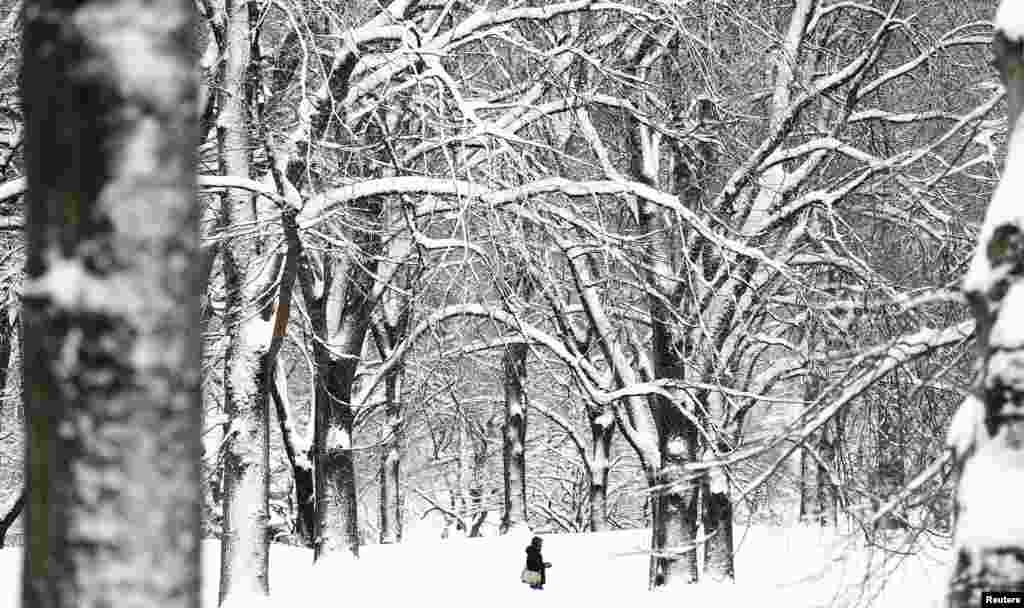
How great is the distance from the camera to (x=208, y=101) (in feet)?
46.7

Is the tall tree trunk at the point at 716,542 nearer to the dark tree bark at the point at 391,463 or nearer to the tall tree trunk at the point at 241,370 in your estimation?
the tall tree trunk at the point at 241,370

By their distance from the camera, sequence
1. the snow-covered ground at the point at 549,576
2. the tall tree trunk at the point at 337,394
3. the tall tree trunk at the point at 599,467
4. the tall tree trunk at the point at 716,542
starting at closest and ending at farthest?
the snow-covered ground at the point at 549,576 < the tall tree trunk at the point at 716,542 < the tall tree trunk at the point at 337,394 < the tall tree trunk at the point at 599,467

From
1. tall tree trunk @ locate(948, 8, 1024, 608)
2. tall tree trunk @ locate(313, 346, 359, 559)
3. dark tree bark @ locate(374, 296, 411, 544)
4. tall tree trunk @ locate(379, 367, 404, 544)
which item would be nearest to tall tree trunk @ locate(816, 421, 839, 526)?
tall tree trunk @ locate(948, 8, 1024, 608)

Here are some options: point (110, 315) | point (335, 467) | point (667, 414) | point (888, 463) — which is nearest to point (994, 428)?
point (888, 463)

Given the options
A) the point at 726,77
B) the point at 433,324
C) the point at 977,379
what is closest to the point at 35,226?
the point at 977,379

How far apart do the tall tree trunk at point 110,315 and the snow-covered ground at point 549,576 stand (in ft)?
27.5

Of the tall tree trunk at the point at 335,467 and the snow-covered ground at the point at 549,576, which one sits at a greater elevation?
the tall tree trunk at the point at 335,467

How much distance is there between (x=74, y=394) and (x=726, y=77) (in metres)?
13.5

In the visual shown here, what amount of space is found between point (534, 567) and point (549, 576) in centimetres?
288

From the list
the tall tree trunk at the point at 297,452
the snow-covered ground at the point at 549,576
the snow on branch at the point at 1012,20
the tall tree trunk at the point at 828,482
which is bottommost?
the snow-covered ground at the point at 549,576

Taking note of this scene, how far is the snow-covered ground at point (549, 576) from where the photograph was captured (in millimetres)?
12920

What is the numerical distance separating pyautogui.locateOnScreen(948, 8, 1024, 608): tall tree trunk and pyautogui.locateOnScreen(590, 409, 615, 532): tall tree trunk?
73.4 ft

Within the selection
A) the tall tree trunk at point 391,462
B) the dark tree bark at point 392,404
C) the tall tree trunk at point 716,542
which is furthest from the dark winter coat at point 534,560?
the tall tree trunk at point 391,462

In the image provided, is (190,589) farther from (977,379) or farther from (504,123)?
(504,123)
